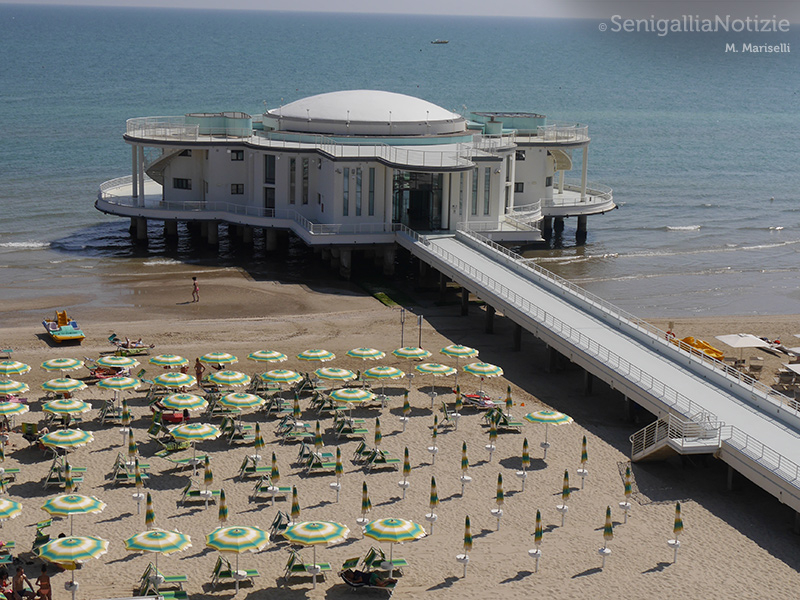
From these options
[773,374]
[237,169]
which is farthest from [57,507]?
[237,169]

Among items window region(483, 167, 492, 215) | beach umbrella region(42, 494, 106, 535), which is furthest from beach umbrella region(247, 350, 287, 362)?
window region(483, 167, 492, 215)

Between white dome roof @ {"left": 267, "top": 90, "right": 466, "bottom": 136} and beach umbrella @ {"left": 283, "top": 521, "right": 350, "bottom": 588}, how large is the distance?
39037mm

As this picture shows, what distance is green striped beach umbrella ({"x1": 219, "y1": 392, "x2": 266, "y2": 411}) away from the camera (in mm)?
37000

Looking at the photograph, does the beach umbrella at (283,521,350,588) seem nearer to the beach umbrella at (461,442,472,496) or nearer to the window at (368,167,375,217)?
the beach umbrella at (461,442,472,496)

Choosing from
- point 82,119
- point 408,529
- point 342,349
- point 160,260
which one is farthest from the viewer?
point 82,119

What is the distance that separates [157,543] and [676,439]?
15.1m

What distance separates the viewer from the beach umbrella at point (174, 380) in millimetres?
38781

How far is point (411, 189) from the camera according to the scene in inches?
2405

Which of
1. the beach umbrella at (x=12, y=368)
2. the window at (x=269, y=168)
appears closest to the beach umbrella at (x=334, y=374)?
the beach umbrella at (x=12, y=368)

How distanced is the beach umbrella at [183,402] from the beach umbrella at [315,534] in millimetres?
9585

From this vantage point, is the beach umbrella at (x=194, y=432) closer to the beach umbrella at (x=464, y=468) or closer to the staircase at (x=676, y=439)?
the beach umbrella at (x=464, y=468)

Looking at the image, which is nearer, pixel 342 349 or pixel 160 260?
pixel 342 349

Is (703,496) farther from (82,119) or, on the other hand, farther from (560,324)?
(82,119)

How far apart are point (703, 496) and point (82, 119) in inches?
4071
